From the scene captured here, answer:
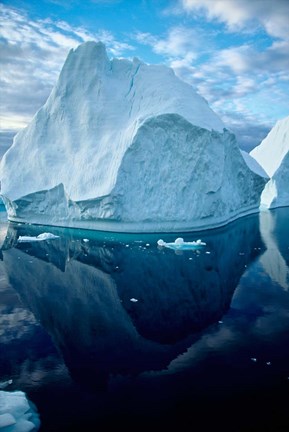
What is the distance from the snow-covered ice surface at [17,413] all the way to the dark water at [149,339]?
0.53 feet

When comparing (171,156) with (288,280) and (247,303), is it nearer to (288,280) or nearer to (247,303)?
(288,280)

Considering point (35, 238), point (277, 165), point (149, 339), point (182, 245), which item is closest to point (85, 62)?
point (35, 238)

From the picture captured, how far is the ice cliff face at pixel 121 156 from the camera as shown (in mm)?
21281

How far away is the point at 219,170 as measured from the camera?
2256cm

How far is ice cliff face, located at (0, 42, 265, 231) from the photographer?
2128cm

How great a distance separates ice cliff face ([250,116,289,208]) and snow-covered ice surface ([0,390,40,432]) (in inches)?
1532

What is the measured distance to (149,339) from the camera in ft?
27.6

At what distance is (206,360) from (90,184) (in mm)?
16312

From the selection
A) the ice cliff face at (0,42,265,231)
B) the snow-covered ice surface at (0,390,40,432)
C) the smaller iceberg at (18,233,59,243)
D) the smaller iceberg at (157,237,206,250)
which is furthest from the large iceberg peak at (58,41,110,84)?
the snow-covered ice surface at (0,390,40,432)

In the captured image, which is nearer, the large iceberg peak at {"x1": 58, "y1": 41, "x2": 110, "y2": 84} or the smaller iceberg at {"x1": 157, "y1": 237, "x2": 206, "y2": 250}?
the smaller iceberg at {"x1": 157, "y1": 237, "x2": 206, "y2": 250}

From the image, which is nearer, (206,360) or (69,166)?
(206,360)

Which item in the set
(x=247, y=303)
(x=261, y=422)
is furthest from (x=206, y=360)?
(x=247, y=303)

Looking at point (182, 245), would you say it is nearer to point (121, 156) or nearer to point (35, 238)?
point (121, 156)

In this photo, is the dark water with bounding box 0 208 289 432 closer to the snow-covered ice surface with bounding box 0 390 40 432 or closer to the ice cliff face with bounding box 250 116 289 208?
the snow-covered ice surface with bounding box 0 390 40 432
